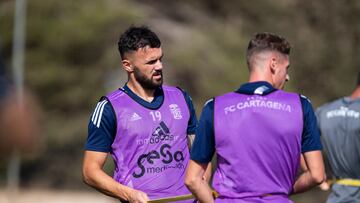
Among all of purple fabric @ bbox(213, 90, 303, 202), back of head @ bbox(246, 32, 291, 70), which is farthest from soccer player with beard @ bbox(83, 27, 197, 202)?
back of head @ bbox(246, 32, 291, 70)

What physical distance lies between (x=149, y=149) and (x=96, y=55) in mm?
29060

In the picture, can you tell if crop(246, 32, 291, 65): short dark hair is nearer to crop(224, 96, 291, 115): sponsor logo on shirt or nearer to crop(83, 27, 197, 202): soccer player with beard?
crop(224, 96, 291, 115): sponsor logo on shirt

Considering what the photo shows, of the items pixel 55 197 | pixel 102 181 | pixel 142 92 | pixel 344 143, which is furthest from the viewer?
pixel 55 197

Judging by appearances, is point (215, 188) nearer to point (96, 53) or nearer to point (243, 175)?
point (243, 175)

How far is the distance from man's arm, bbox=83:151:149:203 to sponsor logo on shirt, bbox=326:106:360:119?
285 cm

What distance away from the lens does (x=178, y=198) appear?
7203mm

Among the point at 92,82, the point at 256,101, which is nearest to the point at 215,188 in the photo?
the point at 256,101

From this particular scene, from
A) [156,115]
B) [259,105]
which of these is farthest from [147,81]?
[259,105]

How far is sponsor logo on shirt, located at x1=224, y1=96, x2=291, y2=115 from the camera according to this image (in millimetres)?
5941

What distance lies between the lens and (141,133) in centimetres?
712

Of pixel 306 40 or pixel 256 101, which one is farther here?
pixel 306 40

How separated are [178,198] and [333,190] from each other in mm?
2421

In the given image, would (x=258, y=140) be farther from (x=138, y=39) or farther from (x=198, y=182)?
(x=138, y=39)

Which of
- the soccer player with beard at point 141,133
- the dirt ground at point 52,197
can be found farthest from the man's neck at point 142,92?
the dirt ground at point 52,197
